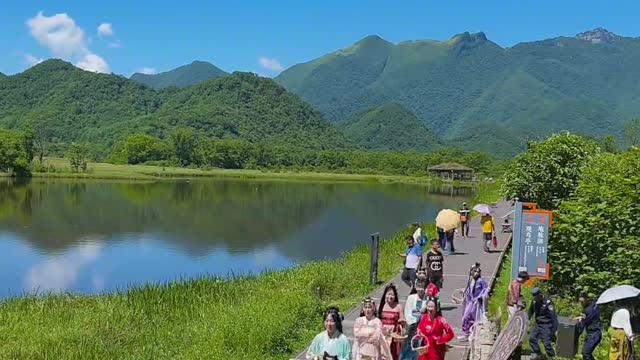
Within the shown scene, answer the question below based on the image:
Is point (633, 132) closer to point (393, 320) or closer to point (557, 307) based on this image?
point (557, 307)

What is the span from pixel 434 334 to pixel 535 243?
4.96 metres

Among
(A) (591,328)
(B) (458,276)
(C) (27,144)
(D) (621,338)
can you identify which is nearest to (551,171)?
(B) (458,276)

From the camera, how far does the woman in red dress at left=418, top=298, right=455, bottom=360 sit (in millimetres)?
7586

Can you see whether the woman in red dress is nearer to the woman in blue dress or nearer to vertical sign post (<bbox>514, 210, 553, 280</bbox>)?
the woman in blue dress

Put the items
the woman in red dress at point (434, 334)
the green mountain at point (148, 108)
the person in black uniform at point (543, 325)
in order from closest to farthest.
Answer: the woman in red dress at point (434, 334) < the person in black uniform at point (543, 325) < the green mountain at point (148, 108)

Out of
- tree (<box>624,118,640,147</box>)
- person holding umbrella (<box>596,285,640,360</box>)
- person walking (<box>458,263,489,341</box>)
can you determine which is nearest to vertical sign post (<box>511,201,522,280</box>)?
person walking (<box>458,263,489,341</box>)

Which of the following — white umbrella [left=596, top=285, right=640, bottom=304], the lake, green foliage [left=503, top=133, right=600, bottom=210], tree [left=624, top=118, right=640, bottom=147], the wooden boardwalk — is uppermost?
tree [left=624, top=118, right=640, bottom=147]

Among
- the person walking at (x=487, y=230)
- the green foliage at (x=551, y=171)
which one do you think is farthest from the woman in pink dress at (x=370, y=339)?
the person walking at (x=487, y=230)

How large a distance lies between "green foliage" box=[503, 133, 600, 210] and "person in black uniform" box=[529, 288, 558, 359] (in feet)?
33.3

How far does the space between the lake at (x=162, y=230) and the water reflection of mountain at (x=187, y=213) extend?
6 cm

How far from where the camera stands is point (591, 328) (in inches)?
337

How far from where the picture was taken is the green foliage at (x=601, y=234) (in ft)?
34.8

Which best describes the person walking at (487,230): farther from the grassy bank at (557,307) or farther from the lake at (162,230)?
the lake at (162,230)

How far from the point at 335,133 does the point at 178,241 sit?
137 metres
